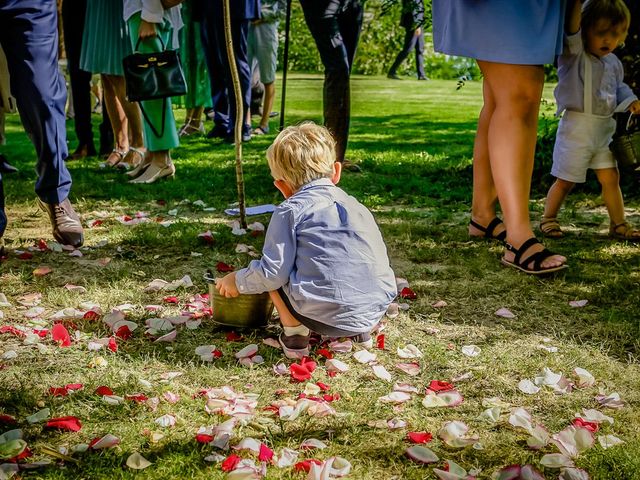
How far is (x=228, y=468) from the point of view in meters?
1.97

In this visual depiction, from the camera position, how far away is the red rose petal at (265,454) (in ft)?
6.59

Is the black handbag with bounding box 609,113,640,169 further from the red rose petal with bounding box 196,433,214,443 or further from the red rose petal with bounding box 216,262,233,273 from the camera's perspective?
the red rose petal with bounding box 196,433,214,443

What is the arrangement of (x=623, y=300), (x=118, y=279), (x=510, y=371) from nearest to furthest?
(x=510, y=371), (x=623, y=300), (x=118, y=279)

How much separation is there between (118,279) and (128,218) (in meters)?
1.26

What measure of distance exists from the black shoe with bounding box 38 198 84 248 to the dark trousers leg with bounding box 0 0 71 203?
9 centimetres

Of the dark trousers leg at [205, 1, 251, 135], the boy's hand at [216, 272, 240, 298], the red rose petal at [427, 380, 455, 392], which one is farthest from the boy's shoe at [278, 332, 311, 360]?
the dark trousers leg at [205, 1, 251, 135]

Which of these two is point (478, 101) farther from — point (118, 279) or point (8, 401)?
point (8, 401)

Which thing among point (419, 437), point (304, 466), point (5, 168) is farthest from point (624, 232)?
point (5, 168)

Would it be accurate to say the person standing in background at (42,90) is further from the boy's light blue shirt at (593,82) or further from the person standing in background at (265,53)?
the person standing in background at (265,53)

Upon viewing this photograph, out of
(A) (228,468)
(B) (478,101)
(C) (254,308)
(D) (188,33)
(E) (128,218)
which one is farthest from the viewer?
(B) (478,101)

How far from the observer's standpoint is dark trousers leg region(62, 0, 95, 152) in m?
7.04

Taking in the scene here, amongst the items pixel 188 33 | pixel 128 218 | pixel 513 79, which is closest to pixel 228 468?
pixel 513 79

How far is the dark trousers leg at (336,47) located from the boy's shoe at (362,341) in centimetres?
339

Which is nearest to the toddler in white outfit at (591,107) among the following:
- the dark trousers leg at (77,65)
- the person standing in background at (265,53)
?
the dark trousers leg at (77,65)
